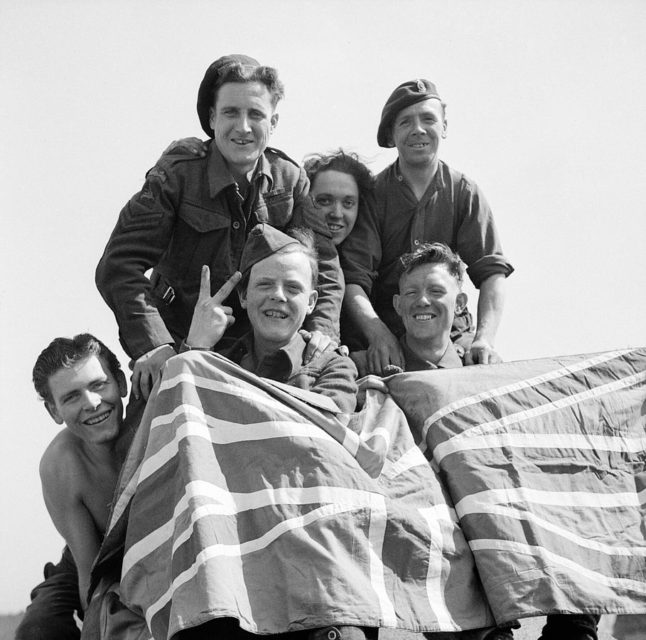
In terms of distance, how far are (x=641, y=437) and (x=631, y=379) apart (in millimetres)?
325

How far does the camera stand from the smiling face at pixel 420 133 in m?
6.85

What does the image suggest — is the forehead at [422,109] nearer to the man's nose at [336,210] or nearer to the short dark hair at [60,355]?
the man's nose at [336,210]

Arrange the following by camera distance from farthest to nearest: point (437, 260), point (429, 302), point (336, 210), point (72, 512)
Result: point (336, 210), point (437, 260), point (429, 302), point (72, 512)

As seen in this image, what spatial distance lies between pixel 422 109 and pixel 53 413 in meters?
3.21

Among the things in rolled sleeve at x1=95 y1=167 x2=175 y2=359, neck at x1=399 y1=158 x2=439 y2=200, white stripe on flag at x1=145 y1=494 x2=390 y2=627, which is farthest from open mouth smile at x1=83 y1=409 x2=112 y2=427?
neck at x1=399 y1=158 x2=439 y2=200

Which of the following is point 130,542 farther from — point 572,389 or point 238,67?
point 238,67

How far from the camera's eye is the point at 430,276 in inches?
234

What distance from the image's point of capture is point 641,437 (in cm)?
514

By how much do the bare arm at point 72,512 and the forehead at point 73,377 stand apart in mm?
338

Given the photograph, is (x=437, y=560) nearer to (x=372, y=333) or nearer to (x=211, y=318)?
(x=211, y=318)

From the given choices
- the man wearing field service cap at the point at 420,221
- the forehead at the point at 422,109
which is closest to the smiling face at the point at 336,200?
the man wearing field service cap at the point at 420,221

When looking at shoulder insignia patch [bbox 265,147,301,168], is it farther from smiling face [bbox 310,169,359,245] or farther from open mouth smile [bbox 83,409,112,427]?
open mouth smile [bbox 83,409,112,427]

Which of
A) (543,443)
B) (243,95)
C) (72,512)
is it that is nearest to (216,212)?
(243,95)

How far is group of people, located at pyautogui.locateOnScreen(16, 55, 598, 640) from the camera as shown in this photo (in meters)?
5.14
